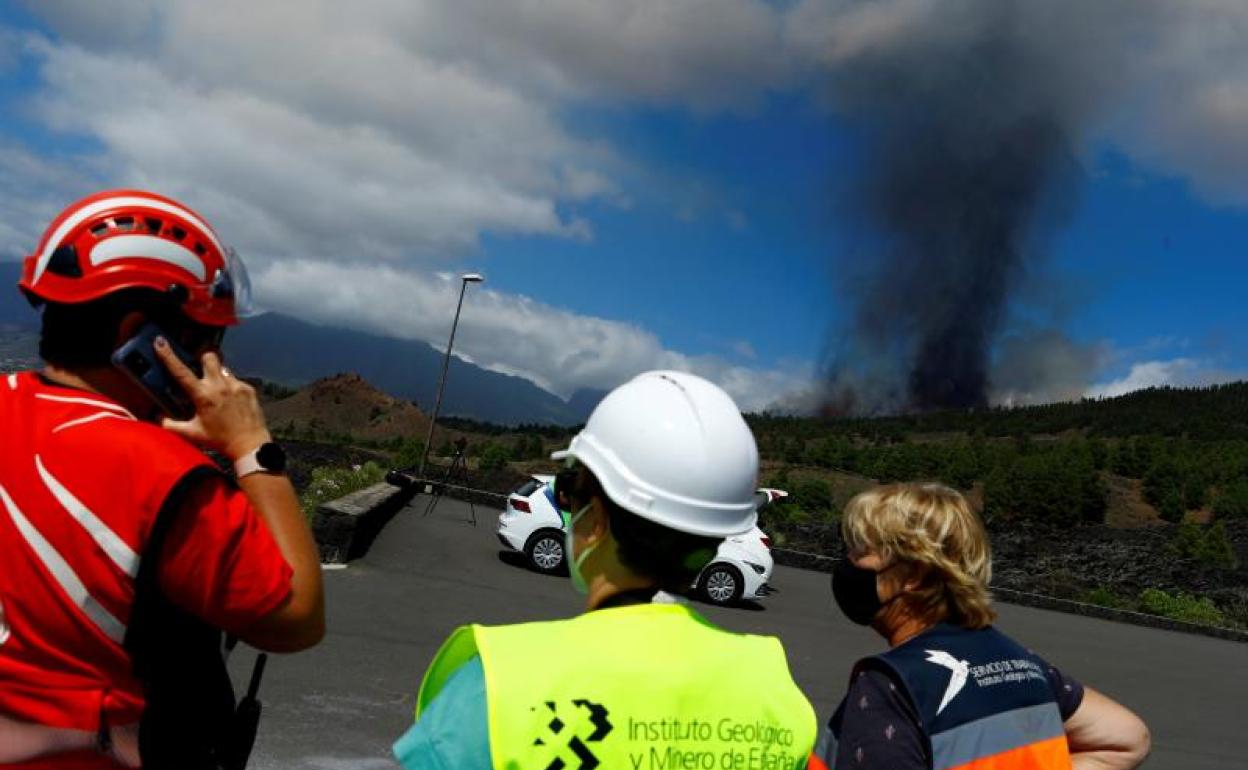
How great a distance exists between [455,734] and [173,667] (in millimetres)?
522

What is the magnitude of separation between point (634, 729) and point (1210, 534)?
34191 millimetres

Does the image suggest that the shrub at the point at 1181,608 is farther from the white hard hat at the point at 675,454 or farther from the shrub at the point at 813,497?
the white hard hat at the point at 675,454

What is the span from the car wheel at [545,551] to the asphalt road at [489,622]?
0.29 m

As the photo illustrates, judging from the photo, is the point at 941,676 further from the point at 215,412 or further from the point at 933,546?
the point at 215,412

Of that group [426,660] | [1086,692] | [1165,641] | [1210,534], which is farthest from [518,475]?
[1086,692]

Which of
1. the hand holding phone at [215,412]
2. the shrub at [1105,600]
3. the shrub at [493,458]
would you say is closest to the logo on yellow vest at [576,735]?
the hand holding phone at [215,412]

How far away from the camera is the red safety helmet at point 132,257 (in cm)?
195

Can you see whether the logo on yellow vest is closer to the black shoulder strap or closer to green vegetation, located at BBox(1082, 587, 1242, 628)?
the black shoulder strap

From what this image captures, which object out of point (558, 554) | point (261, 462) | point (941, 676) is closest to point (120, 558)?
point (261, 462)

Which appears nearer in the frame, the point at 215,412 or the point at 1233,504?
the point at 215,412

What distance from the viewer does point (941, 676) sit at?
2354mm

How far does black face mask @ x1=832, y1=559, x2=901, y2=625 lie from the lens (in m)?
2.65

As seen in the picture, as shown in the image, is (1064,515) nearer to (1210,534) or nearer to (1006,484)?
(1006,484)

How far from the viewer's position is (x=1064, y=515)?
4169cm
